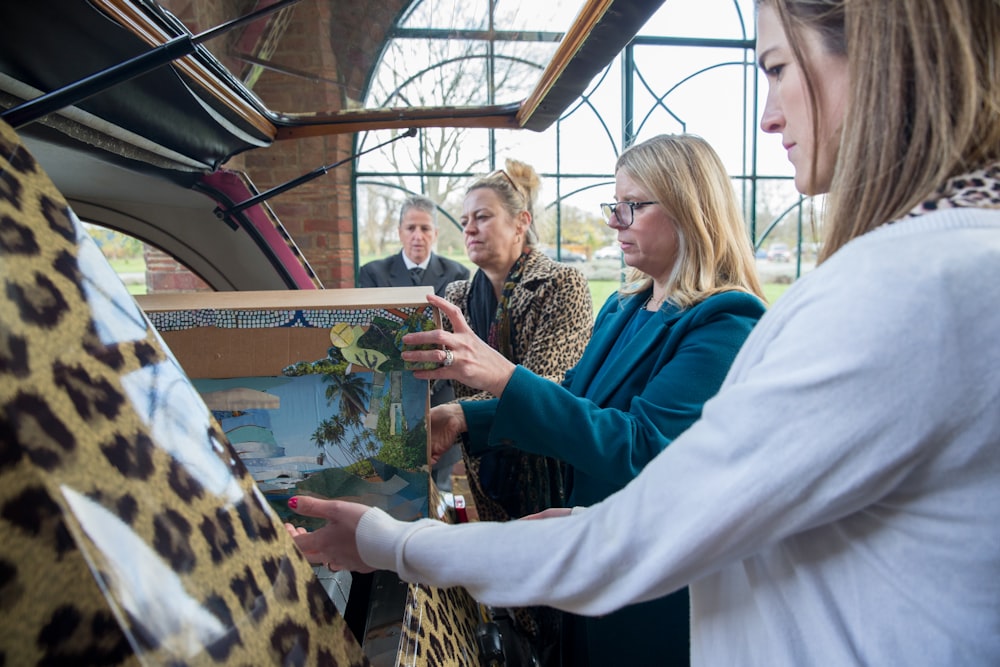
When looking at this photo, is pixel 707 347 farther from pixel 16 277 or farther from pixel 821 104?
pixel 16 277

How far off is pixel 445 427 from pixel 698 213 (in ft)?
2.45

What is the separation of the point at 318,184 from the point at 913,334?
5074mm

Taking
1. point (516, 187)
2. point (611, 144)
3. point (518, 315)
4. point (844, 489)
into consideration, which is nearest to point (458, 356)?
point (844, 489)

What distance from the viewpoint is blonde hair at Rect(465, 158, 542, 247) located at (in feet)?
8.11

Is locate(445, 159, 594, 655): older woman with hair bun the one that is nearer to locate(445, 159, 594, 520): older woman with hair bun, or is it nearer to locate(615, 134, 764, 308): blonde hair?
locate(445, 159, 594, 520): older woman with hair bun

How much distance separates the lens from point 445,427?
1.51 m

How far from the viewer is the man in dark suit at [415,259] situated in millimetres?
3957

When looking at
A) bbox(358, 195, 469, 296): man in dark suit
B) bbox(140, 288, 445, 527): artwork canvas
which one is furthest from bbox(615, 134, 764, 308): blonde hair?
bbox(358, 195, 469, 296): man in dark suit

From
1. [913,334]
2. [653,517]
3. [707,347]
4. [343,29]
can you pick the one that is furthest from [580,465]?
[343,29]

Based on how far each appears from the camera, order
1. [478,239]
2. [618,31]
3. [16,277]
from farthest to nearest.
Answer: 1. [478,239]
2. [618,31]
3. [16,277]

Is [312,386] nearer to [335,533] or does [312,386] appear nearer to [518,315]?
[335,533]

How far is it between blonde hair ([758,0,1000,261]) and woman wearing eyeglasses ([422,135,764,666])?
0.66 m

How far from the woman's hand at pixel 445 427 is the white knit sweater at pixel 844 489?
0.86 metres

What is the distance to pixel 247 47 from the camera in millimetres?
2002
